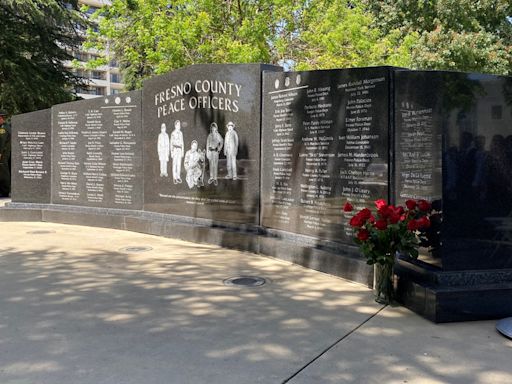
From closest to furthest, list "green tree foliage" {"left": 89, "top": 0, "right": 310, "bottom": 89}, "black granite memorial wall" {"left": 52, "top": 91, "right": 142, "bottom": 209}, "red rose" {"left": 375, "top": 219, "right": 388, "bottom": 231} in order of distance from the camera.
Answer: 1. "red rose" {"left": 375, "top": 219, "right": 388, "bottom": 231}
2. "black granite memorial wall" {"left": 52, "top": 91, "right": 142, "bottom": 209}
3. "green tree foliage" {"left": 89, "top": 0, "right": 310, "bottom": 89}

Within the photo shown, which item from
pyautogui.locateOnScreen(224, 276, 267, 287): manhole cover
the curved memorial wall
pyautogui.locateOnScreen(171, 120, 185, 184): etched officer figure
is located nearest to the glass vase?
the curved memorial wall

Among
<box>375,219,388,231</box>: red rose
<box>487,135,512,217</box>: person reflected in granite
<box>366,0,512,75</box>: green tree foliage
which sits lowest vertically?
<box>375,219,388,231</box>: red rose

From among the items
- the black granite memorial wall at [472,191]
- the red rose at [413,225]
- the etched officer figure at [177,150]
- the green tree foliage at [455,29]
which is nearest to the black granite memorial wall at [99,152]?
the etched officer figure at [177,150]

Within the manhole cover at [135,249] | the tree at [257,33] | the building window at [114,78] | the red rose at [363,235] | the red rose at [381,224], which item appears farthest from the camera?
the building window at [114,78]

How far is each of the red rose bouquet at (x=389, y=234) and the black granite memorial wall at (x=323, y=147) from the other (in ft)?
2.44

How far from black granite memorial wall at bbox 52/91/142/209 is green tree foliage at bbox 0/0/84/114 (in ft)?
37.5

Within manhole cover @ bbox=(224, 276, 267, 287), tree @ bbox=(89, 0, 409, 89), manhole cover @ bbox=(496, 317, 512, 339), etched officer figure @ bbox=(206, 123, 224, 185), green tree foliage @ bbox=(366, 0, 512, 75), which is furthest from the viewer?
green tree foliage @ bbox=(366, 0, 512, 75)

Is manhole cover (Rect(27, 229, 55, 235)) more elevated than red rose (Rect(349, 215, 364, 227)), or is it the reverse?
red rose (Rect(349, 215, 364, 227))

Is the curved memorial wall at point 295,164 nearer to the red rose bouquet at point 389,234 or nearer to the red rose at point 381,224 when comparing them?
the red rose bouquet at point 389,234

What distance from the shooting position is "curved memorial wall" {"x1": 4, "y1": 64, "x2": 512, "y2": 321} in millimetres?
5023

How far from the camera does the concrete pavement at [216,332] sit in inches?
146

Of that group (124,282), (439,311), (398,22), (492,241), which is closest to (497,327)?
(439,311)

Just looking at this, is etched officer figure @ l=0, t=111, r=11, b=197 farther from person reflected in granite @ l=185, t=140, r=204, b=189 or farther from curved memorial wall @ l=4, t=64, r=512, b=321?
person reflected in granite @ l=185, t=140, r=204, b=189

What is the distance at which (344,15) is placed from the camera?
15250 mm
